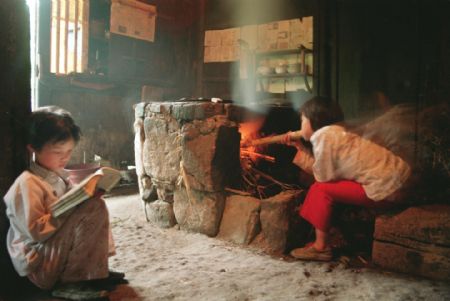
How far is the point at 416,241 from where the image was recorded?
2961 millimetres

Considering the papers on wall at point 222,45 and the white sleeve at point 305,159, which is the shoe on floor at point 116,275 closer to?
the white sleeve at point 305,159

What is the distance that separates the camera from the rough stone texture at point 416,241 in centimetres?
286

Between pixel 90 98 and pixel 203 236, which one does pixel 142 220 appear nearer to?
pixel 203 236

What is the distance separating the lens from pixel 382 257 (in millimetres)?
3098

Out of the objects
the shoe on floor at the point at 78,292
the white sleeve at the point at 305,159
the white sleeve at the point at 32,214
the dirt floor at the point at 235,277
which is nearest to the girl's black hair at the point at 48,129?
the white sleeve at the point at 32,214

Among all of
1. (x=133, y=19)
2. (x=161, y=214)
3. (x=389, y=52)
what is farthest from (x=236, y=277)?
(x=133, y=19)

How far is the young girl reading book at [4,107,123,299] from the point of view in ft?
7.20

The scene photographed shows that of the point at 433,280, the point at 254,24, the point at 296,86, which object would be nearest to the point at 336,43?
the point at 296,86

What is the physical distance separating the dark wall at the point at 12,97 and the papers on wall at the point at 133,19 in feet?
16.4

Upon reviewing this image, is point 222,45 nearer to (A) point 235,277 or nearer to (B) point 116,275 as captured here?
(A) point 235,277

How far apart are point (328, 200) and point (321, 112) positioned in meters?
0.78

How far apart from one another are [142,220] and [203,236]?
3.31 feet

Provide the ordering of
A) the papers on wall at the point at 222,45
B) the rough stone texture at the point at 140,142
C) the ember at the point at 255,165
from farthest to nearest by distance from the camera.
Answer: the papers on wall at the point at 222,45, the rough stone texture at the point at 140,142, the ember at the point at 255,165

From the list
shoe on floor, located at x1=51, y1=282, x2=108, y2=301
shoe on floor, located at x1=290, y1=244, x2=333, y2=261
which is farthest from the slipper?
shoe on floor, located at x1=290, y1=244, x2=333, y2=261
